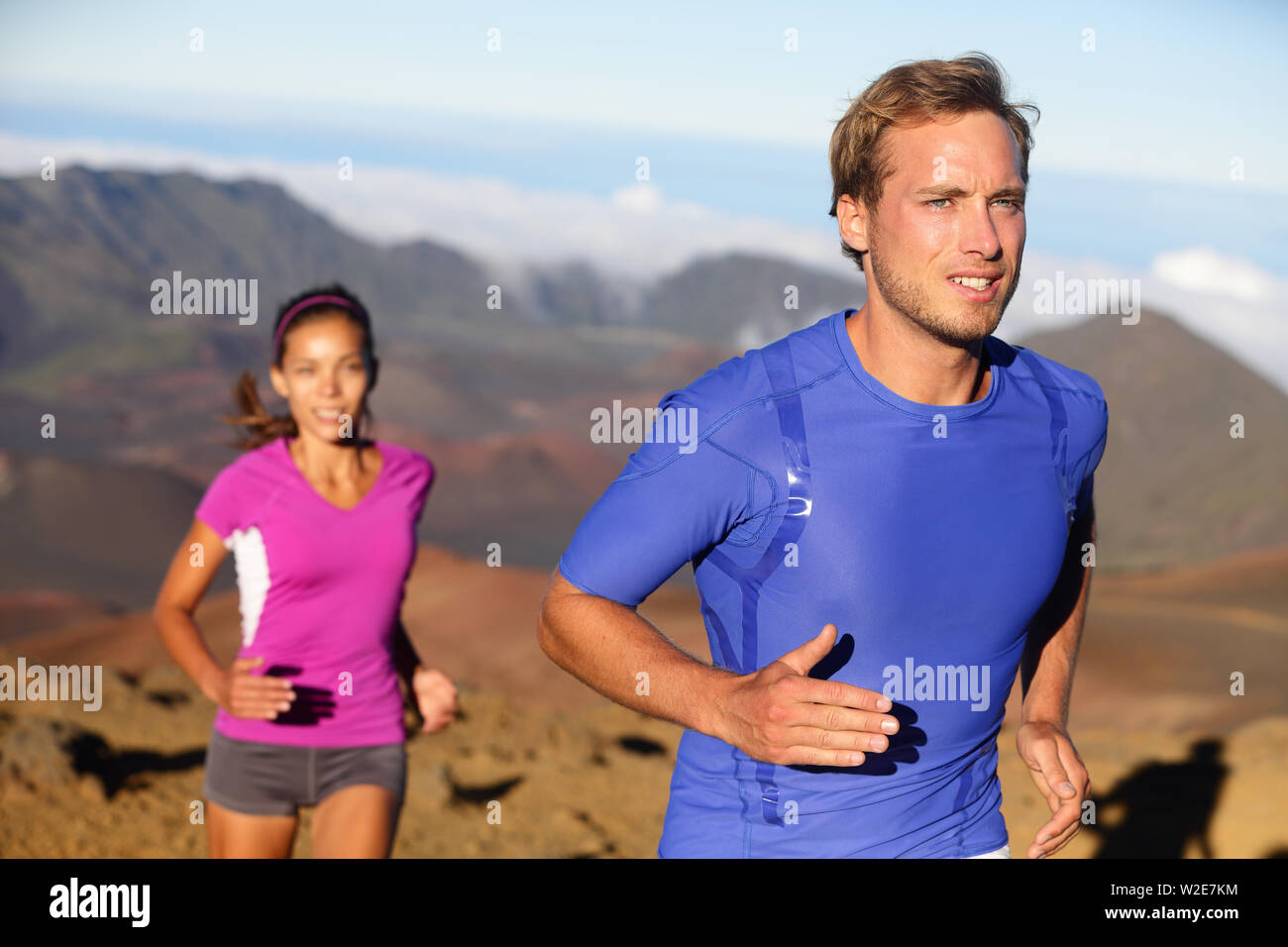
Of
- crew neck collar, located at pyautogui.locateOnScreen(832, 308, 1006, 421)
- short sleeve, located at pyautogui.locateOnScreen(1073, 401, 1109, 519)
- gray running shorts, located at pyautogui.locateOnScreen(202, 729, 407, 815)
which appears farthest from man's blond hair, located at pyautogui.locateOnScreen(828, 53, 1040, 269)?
gray running shorts, located at pyautogui.locateOnScreen(202, 729, 407, 815)

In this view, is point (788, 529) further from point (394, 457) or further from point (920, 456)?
point (394, 457)

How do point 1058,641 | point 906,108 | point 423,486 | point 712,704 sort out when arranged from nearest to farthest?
point 712,704 → point 906,108 → point 1058,641 → point 423,486

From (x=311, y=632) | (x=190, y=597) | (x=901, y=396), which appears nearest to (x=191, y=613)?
(x=190, y=597)

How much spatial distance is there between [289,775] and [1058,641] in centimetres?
203

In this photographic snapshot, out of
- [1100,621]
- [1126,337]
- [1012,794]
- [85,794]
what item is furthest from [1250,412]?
[85,794]

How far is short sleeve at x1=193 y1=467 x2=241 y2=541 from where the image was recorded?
12.1 feet

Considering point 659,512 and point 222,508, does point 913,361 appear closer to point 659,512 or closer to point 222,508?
point 659,512

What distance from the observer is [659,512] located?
89.8 inches

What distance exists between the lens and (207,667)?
3.68 meters

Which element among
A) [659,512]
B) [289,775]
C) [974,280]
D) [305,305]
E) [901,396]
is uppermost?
[305,305]

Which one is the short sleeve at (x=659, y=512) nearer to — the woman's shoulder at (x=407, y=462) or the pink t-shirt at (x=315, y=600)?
the pink t-shirt at (x=315, y=600)

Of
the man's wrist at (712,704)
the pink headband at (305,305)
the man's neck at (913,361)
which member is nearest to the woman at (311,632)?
the pink headband at (305,305)

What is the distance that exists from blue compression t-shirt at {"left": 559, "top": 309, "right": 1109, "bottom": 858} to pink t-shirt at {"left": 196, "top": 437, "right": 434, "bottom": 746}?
4.42 ft

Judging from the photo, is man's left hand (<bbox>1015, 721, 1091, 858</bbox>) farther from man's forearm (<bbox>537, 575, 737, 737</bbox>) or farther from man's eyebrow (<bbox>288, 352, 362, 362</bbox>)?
man's eyebrow (<bbox>288, 352, 362, 362</bbox>)
